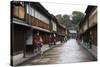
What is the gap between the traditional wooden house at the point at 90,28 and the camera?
10.9 ft

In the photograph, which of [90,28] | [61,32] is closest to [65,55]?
[61,32]

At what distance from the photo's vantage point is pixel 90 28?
3.38 m

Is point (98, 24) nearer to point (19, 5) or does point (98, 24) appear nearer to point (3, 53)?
point (19, 5)

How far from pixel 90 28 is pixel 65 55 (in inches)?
25.6

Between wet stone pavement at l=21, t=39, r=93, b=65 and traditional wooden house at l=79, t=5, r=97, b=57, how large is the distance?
0.17m

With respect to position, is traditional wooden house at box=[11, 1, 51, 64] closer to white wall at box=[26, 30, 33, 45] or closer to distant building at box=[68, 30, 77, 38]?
white wall at box=[26, 30, 33, 45]

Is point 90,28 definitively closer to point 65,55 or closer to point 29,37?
point 65,55

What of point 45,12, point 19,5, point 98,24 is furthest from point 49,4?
point 98,24

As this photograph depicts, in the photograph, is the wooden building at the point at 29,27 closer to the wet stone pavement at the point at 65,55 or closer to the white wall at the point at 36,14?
the white wall at the point at 36,14

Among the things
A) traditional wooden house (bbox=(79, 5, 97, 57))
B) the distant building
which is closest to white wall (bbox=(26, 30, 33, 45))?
the distant building

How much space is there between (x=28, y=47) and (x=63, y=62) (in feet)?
2.03

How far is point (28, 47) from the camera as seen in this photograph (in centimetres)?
293

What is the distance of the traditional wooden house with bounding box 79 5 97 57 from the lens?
333 cm

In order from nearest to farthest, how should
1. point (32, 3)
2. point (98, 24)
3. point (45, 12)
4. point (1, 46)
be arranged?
point (1, 46) → point (32, 3) → point (45, 12) → point (98, 24)
